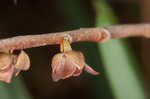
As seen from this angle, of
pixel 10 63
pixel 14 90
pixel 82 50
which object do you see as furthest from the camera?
pixel 82 50

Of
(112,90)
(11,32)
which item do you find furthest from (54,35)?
(11,32)

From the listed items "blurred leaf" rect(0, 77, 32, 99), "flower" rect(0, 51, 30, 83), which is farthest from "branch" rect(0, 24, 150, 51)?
"blurred leaf" rect(0, 77, 32, 99)

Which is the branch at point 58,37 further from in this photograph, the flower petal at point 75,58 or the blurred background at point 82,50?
the blurred background at point 82,50

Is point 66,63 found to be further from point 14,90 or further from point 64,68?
point 14,90

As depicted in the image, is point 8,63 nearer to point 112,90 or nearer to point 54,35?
point 54,35

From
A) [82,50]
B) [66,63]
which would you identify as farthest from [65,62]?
[82,50]

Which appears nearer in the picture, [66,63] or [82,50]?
[66,63]
